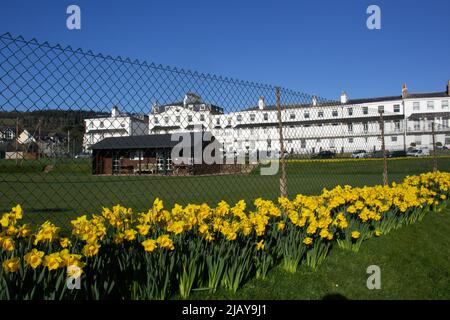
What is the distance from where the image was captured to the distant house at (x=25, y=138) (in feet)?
12.2

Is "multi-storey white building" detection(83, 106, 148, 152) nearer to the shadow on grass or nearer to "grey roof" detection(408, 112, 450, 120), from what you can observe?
the shadow on grass

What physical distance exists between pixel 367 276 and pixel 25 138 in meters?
3.83

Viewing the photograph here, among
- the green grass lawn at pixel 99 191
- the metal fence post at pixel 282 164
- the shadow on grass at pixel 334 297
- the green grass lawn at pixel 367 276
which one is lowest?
the shadow on grass at pixel 334 297

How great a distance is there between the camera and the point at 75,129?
4.03m

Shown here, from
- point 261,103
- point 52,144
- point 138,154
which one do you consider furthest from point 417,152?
point 52,144

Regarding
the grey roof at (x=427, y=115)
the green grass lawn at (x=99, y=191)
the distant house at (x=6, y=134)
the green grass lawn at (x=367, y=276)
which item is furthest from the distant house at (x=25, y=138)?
the grey roof at (x=427, y=115)

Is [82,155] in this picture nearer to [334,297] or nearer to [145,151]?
[334,297]

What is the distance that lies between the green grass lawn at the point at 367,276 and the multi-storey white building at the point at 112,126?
2282mm

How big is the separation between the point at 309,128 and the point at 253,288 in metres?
6.62

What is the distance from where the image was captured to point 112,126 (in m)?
4.28

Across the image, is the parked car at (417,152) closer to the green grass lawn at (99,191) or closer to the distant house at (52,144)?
the green grass lawn at (99,191)

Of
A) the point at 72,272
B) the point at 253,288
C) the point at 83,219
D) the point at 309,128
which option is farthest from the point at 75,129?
the point at 309,128

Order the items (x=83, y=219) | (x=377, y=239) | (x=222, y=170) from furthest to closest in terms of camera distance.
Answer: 1. (x=222, y=170)
2. (x=377, y=239)
3. (x=83, y=219)
